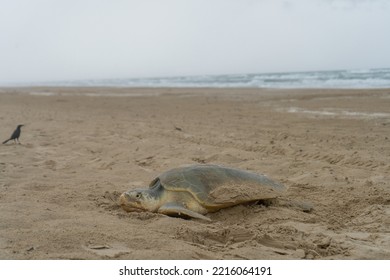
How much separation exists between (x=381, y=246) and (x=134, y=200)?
6.72 ft

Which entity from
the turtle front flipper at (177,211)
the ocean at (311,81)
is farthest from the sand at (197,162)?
the ocean at (311,81)

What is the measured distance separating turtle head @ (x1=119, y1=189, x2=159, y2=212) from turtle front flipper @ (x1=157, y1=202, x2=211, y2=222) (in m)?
0.14

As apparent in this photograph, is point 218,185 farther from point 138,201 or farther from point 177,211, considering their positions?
point 138,201

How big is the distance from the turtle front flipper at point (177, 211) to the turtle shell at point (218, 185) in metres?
0.18

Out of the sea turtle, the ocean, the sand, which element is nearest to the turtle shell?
the sea turtle

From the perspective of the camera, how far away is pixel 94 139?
7605mm

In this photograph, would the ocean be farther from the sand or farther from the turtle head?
the turtle head

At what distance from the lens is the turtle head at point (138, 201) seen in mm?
3598

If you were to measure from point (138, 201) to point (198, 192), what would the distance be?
554 mm

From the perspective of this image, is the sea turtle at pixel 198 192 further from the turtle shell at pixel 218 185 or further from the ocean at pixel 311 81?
the ocean at pixel 311 81

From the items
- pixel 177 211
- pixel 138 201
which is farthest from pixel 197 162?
pixel 177 211

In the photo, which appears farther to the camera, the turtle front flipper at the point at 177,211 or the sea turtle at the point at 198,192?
the sea turtle at the point at 198,192

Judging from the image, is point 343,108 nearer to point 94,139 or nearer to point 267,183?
point 94,139
